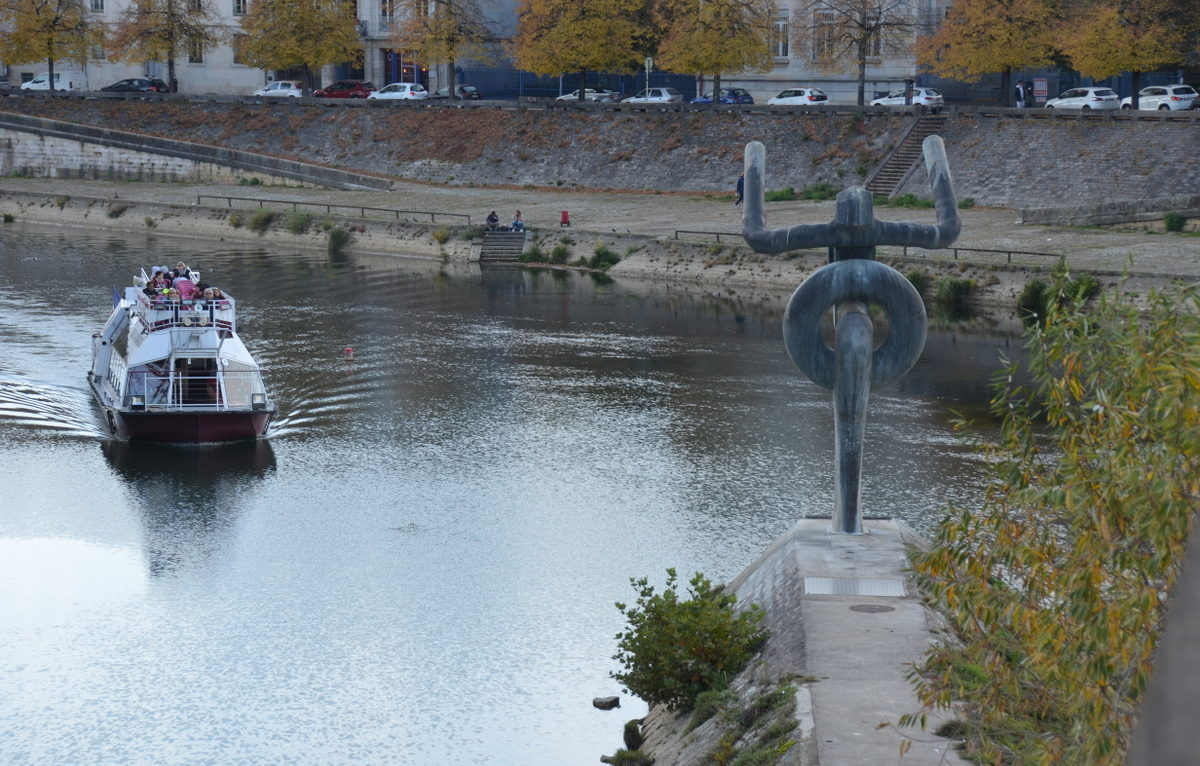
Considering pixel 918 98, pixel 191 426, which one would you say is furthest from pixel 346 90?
pixel 191 426

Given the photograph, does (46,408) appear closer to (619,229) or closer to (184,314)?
(184,314)

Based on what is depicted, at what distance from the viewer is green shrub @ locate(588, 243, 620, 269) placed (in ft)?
217

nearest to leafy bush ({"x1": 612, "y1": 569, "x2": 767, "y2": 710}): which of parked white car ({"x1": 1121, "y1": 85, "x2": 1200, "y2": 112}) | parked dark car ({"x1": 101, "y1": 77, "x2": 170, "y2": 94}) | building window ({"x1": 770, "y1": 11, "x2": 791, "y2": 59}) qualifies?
parked white car ({"x1": 1121, "y1": 85, "x2": 1200, "y2": 112})

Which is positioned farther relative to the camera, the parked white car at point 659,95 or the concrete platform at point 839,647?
the parked white car at point 659,95

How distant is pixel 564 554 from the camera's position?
28.6m

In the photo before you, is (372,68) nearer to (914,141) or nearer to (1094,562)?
(914,141)

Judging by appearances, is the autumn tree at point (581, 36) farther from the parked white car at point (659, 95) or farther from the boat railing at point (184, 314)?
the boat railing at point (184, 314)

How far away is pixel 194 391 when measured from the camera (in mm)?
38031

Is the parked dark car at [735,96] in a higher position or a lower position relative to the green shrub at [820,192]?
higher

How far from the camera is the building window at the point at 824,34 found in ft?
269

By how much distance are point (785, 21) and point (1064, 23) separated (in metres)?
19.0

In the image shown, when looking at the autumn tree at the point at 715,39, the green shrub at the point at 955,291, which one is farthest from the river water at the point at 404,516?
the autumn tree at the point at 715,39

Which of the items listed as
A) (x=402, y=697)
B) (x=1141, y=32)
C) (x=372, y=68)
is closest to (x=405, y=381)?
(x=402, y=697)

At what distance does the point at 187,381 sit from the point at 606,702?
19.5m
